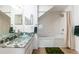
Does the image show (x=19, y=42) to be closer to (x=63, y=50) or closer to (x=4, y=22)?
(x=4, y=22)

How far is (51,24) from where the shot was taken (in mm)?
1877

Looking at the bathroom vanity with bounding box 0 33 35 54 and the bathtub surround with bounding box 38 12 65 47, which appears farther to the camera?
the bathtub surround with bounding box 38 12 65 47

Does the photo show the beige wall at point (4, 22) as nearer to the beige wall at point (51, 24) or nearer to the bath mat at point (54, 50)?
the beige wall at point (51, 24)

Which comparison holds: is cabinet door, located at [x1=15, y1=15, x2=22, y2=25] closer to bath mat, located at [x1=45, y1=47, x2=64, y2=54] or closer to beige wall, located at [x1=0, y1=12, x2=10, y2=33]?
beige wall, located at [x1=0, y1=12, x2=10, y2=33]

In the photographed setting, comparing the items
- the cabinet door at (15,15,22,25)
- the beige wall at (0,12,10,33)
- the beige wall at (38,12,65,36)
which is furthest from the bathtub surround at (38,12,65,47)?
the beige wall at (0,12,10,33)

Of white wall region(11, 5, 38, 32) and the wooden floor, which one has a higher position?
white wall region(11, 5, 38, 32)

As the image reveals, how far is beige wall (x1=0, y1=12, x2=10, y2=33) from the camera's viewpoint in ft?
5.64

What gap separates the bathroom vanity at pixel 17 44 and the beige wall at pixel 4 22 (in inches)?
4.0

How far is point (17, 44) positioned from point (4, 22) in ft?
1.15

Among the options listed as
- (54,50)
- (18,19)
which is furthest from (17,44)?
(54,50)

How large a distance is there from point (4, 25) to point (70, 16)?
0.93 m

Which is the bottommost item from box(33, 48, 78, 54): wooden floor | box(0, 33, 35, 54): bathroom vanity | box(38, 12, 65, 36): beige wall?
box(33, 48, 78, 54): wooden floor

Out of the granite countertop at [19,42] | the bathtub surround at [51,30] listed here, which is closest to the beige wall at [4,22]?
the granite countertop at [19,42]

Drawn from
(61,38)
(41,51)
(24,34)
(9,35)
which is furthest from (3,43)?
(61,38)
